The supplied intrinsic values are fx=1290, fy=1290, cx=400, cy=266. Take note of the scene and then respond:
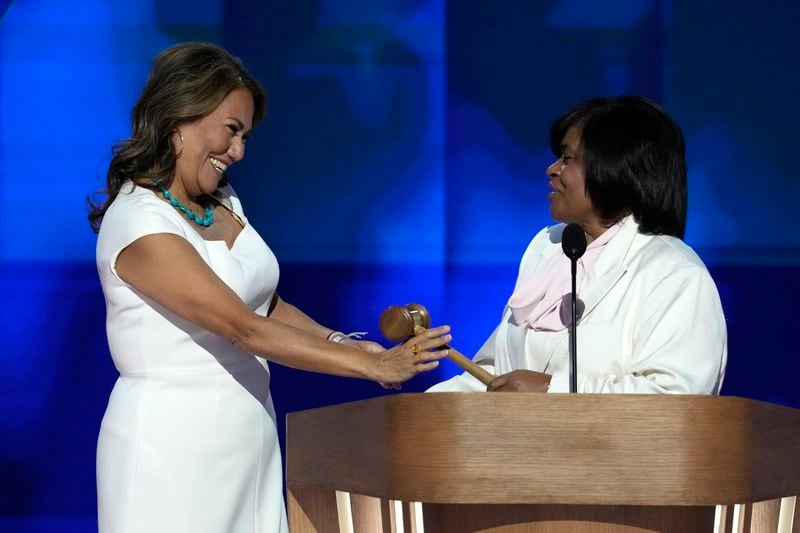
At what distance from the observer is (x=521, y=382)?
2.08 m

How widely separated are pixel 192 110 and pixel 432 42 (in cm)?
112

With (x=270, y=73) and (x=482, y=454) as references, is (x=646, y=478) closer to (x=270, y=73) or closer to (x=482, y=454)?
(x=482, y=454)

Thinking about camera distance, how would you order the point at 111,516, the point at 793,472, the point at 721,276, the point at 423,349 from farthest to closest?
the point at 721,276 < the point at 111,516 < the point at 423,349 < the point at 793,472

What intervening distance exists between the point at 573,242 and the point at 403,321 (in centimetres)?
28

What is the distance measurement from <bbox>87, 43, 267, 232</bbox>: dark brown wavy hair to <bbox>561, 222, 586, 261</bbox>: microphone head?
0.70 metres

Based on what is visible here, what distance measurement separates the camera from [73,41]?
3262mm

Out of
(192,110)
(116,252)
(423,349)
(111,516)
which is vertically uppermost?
(192,110)

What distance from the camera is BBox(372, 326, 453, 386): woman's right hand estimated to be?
1823mm

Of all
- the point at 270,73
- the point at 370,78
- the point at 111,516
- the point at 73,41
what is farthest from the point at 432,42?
the point at 111,516

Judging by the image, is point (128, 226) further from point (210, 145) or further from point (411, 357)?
point (411, 357)

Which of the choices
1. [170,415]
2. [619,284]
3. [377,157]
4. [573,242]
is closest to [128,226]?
[170,415]

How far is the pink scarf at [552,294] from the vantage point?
2277mm

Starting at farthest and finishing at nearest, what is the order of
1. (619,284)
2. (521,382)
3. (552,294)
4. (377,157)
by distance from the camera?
(377,157), (552,294), (619,284), (521,382)

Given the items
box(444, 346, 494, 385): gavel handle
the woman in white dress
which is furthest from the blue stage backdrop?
box(444, 346, 494, 385): gavel handle
